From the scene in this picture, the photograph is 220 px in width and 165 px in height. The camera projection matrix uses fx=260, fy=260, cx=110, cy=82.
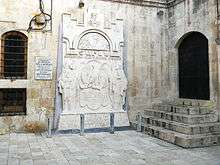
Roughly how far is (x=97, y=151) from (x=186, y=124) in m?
2.74

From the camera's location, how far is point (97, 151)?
20.8ft

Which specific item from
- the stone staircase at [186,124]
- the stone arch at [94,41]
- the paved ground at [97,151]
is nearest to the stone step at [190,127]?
the stone staircase at [186,124]

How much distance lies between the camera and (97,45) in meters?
9.28

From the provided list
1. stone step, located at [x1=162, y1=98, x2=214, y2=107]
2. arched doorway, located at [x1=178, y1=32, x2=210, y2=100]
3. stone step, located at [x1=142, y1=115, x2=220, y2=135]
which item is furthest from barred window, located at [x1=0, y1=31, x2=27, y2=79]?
arched doorway, located at [x1=178, y1=32, x2=210, y2=100]

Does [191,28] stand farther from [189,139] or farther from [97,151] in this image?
[97,151]

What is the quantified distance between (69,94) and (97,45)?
2017mm

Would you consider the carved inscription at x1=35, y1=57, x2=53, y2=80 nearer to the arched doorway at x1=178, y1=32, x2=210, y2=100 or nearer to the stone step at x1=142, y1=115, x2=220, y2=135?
the stone step at x1=142, y1=115, x2=220, y2=135

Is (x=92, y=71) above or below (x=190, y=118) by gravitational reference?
above

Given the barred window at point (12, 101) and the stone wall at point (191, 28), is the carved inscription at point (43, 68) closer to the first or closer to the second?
the barred window at point (12, 101)

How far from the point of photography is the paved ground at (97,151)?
554 centimetres

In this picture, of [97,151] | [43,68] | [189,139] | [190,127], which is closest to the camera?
[97,151]

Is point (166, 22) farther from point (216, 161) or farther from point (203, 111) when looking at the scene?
point (216, 161)

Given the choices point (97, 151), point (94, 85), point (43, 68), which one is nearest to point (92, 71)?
point (94, 85)

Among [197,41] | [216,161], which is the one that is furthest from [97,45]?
[216,161]
